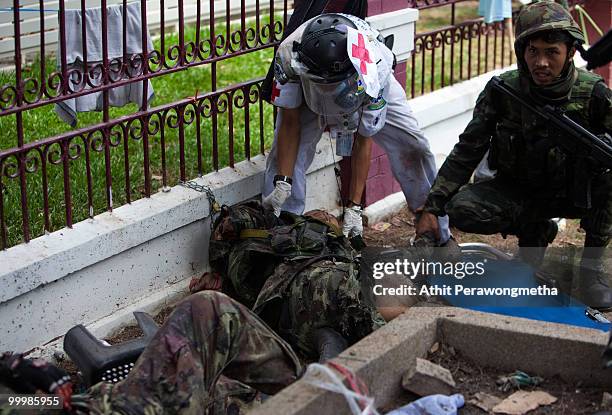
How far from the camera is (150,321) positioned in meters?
4.52

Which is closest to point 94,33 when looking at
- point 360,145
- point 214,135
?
point 214,135

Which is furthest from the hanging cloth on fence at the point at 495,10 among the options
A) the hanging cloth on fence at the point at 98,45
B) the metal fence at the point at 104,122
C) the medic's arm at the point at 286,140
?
the hanging cloth on fence at the point at 98,45

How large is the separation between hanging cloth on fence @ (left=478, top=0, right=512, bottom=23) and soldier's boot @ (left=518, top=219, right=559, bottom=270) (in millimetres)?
2477

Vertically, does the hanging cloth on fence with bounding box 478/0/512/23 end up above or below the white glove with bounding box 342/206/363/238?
above

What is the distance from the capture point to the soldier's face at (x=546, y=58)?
4934mm

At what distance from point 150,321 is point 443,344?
1.34 metres

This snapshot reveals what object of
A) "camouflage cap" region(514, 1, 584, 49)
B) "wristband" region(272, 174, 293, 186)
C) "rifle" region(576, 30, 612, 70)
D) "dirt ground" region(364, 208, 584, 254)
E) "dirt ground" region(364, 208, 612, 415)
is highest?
"rifle" region(576, 30, 612, 70)

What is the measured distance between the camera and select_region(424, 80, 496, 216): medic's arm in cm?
533

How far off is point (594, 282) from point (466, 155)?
0.92m

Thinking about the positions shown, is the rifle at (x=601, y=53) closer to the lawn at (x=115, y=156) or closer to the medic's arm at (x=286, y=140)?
the medic's arm at (x=286, y=140)

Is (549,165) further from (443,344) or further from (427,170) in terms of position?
(443,344)

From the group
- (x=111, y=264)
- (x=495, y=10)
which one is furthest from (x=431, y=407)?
(x=495, y=10)

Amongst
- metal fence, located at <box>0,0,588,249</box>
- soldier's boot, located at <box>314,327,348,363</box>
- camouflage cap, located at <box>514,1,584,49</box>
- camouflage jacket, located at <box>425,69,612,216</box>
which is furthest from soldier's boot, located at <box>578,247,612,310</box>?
metal fence, located at <box>0,0,588,249</box>

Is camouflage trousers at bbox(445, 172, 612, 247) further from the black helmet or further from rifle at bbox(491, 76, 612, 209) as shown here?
the black helmet
